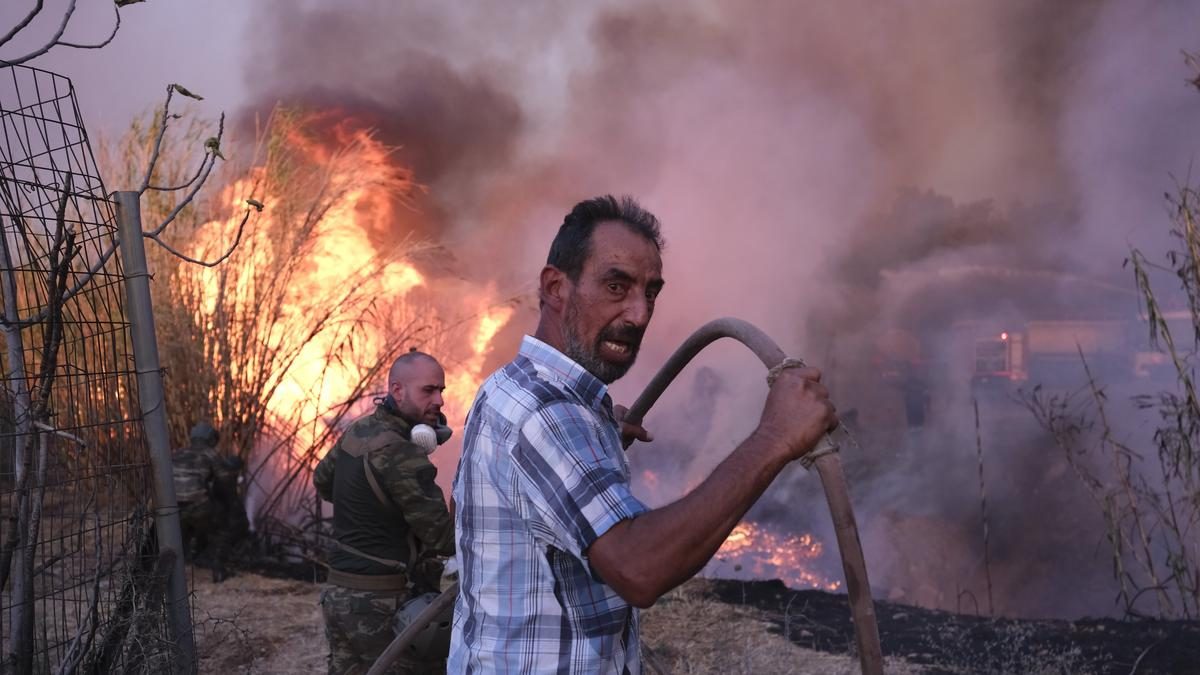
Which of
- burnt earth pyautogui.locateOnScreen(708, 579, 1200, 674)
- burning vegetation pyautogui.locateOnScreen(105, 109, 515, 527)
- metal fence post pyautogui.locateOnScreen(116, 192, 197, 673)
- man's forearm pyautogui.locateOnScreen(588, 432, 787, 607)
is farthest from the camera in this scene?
burning vegetation pyautogui.locateOnScreen(105, 109, 515, 527)

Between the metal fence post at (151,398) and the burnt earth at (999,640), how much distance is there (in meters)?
3.45

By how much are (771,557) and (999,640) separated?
520cm

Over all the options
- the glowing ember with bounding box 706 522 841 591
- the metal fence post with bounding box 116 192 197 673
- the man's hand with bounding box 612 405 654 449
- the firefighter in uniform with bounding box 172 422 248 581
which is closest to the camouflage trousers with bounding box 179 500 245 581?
the firefighter in uniform with bounding box 172 422 248 581

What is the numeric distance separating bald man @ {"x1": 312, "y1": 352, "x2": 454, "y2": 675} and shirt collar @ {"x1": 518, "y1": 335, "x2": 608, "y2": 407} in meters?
2.38

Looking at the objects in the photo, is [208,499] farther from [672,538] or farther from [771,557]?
[672,538]

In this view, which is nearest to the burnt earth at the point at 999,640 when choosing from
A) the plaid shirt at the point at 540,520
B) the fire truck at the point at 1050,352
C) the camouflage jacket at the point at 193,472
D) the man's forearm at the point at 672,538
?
the camouflage jacket at the point at 193,472

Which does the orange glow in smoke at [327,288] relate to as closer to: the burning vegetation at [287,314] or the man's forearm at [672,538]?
the burning vegetation at [287,314]

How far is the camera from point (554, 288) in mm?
1828

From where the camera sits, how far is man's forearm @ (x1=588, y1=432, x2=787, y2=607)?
1392 mm

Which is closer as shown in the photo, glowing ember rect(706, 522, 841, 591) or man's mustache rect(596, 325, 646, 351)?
man's mustache rect(596, 325, 646, 351)

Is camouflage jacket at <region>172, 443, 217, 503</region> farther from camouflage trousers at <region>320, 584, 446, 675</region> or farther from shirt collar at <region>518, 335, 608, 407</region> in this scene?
shirt collar at <region>518, 335, 608, 407</region>

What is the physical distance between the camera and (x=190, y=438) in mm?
7746

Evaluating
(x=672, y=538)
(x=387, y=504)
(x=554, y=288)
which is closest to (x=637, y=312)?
(x=554, y=288)

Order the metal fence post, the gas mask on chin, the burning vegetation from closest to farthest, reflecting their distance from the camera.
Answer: the metal fence post
the gas mask on chin
the burning vegetation
